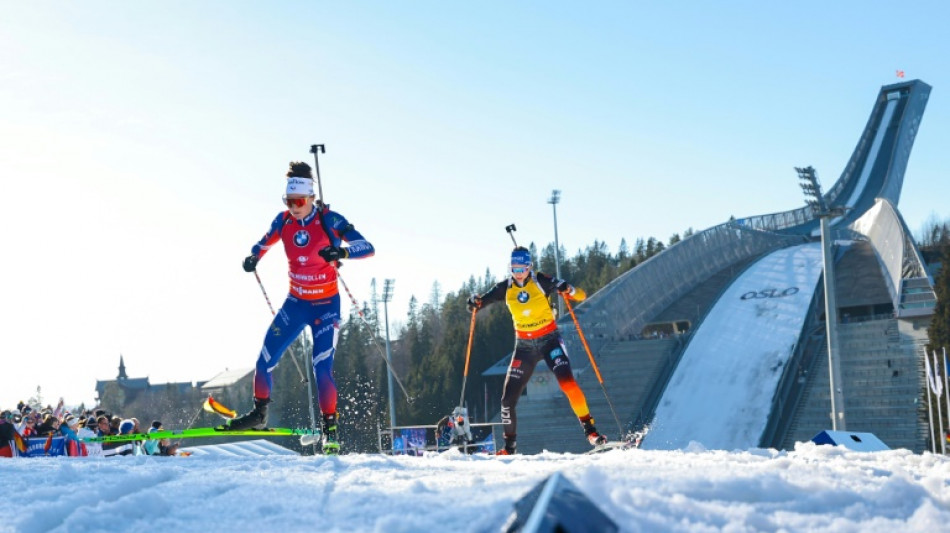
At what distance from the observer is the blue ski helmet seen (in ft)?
35.3

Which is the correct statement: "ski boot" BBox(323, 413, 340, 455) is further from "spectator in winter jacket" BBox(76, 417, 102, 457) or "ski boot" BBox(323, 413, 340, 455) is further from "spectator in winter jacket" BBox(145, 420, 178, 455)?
"spectator in winter jacket" BBox(76, 417, 102, 457)

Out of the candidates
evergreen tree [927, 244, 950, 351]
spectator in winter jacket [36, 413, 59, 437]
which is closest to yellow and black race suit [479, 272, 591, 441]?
spectator in winter jacket [36, 413, 59, 437]

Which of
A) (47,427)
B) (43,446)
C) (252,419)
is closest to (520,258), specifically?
(252,419)

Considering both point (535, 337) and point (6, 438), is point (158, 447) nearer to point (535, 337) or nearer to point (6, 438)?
point (6, 438)

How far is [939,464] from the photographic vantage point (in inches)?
202

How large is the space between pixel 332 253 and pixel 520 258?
9.23ft

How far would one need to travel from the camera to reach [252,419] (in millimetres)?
9062

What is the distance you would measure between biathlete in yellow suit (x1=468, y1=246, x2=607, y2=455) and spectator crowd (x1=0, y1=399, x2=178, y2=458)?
152 inches

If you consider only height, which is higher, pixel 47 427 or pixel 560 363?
pixel 560 363

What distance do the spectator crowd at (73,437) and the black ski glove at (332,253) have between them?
3674 mm

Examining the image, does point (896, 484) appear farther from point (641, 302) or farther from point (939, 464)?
point (641, 302)

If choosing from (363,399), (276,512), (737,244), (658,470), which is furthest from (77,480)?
(363,399)

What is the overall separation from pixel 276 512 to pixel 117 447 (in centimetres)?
969

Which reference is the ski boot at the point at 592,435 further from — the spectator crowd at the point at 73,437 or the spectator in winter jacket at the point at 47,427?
the spectator in winter jacket at the point at 47,427
